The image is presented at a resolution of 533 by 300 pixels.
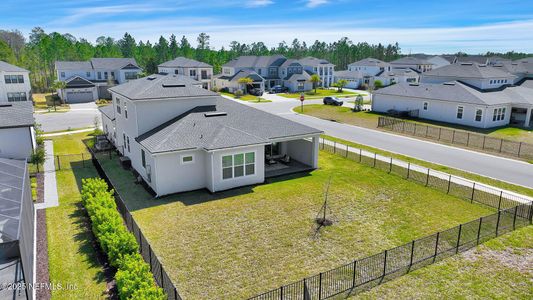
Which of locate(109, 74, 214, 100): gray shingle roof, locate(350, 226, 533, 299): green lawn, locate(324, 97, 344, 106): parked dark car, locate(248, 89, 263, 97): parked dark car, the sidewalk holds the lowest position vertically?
locate(350, 226, 533, 299): green lawn

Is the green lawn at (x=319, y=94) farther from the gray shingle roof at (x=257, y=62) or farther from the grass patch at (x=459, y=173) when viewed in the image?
the grass patch at (x=459, y=173)

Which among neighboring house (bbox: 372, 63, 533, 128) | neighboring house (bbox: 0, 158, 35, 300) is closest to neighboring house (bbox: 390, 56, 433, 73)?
neighboring house (bbox: 372, 63, 533, 128)

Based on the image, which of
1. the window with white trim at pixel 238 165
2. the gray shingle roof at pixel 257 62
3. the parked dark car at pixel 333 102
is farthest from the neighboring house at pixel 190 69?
the window with white trim at pixel 238 165

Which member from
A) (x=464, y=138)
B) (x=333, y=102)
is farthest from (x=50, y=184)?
(x=333, y=102)

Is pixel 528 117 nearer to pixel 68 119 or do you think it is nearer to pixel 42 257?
pixel 42 257

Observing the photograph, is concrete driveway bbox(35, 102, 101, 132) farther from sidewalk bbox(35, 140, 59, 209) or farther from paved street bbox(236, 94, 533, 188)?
paved street bbox(236, 94, 533, 188)
